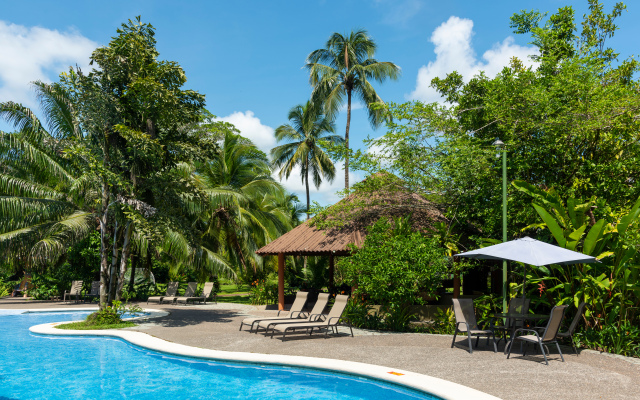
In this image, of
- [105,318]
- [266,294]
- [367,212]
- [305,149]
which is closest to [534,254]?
[367,212]

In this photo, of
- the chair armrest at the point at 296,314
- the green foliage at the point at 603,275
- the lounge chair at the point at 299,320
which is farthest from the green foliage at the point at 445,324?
the chair armrest at the point at 296,314

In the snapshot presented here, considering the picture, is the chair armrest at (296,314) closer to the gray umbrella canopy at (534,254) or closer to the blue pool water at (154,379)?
the blue pool water at (154,379)

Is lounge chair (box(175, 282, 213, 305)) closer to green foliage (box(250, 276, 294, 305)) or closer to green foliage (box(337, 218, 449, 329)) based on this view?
green foliage (box(250, 276, 294, 305))

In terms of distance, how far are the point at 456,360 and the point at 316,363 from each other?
244 cm

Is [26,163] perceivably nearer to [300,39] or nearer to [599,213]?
[300,39]

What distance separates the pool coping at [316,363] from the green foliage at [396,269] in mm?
3417

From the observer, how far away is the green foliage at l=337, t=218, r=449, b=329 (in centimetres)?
1120

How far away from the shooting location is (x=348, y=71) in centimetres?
2583

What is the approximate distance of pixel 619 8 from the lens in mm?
15188

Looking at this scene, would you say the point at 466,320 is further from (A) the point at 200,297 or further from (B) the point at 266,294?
(A) the point at 200,297

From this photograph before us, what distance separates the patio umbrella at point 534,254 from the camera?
8266 mm

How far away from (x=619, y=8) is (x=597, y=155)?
699 cm

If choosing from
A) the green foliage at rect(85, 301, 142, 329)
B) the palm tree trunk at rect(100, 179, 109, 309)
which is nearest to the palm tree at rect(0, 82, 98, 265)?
the palm tree trunk at rect(100, 179, 109, 309)

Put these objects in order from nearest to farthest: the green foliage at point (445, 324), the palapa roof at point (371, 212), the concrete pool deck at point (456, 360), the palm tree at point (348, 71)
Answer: the concrete pool deck at point (456, 360), the green foliage at point (445, 324), the palapa roof at point (371, 212), the palm tree at point (348, 71)
